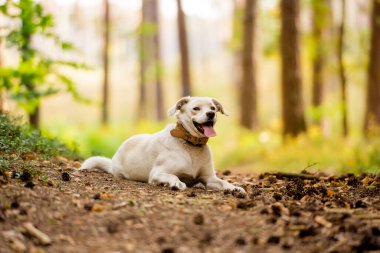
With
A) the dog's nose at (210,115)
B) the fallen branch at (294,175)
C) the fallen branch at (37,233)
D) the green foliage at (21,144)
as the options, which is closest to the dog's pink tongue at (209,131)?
the dog's nose at (210,115)

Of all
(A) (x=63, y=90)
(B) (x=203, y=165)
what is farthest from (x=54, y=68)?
(B) (x=203, y=165)

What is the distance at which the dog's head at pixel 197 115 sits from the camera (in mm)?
6574

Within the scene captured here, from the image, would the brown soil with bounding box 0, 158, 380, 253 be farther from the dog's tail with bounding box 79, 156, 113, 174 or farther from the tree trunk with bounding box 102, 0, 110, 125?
the tree trunk with bounding box 102, 0, 110, 125

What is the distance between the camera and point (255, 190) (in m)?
6.91

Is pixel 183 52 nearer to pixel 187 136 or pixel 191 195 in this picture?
pixel 187 136

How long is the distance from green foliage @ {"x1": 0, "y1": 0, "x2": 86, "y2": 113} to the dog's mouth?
187 inches

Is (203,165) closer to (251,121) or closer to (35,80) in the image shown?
(35,80)

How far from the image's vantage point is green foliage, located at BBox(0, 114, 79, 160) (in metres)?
7.25

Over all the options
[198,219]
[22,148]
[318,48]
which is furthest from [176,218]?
[318,48]

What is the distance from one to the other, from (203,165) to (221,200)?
3.78 feet

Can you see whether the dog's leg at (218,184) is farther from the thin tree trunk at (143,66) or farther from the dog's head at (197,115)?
the thin tree trunk at (143,66)

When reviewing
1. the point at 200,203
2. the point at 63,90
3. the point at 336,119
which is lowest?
the point at 336,119

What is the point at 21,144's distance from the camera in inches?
301

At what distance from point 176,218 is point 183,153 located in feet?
6.25
